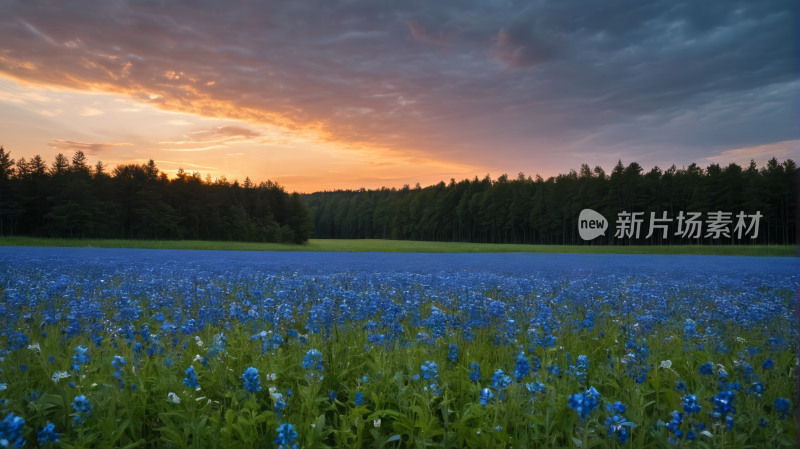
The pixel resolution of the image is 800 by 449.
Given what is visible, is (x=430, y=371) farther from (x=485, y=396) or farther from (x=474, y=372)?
(x=474, y=372)

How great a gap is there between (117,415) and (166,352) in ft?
3.51

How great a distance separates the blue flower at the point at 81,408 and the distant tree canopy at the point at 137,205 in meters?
47.7

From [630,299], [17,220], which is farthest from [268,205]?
[630,299]

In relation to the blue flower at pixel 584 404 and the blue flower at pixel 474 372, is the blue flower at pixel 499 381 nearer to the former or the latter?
the blue flower at pixel 474 372

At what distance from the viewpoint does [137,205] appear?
51500 millimetres

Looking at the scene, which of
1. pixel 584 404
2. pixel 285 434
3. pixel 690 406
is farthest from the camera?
pixel 690 406

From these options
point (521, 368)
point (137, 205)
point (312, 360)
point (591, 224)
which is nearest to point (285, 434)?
point (312, 360)

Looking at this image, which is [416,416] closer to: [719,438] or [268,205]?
[719,438]

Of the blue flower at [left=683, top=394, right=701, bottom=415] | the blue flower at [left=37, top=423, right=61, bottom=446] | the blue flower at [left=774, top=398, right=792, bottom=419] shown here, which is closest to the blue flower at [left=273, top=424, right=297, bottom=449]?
the blue flower at [left=37, top=423, right=61, bottom=446]

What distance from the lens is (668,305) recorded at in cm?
655

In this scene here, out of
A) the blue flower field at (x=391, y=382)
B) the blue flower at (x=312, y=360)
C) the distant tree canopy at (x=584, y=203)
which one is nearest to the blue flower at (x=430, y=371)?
the blue flower field at (x=391, y=382)

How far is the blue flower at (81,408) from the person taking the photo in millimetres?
2283

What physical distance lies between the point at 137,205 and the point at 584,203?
252 ft

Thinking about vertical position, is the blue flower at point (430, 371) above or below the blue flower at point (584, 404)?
below
